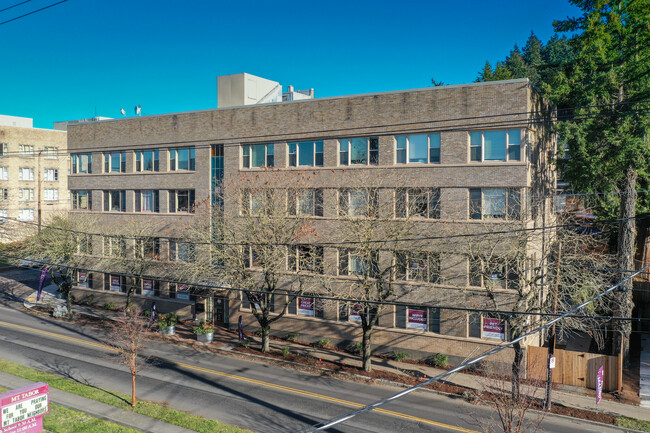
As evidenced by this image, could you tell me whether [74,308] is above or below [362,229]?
below

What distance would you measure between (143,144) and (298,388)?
2298 cm

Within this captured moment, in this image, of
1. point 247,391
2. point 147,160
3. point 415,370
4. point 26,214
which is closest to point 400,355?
point 415,370

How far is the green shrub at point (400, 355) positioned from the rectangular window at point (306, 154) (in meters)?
11.4

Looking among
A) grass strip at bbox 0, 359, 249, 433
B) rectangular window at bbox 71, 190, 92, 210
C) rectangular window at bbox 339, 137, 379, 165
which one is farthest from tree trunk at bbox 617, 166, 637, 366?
rectangular window at bbox 71, 190, 92, 210

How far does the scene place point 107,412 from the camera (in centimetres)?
2017

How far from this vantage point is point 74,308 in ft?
133

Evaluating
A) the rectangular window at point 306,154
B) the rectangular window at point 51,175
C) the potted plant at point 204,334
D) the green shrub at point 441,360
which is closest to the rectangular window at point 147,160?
the rectangular window at point 306,154

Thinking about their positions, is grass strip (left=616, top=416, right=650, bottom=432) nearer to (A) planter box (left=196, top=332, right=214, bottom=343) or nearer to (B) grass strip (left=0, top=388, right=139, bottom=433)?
(B) grass strip (left=0, top=388, right=139, bottom=433)

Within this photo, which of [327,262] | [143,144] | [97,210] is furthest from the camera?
[97,210]

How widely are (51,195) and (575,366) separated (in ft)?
232

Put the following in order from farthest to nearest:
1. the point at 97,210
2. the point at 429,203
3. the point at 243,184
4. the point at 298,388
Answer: the point at 97,210, the point at 243,184, the point at 429,203, the point at 298,388

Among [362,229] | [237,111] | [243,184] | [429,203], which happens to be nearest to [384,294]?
[362,229]

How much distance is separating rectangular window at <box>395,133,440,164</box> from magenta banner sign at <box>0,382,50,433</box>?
2000 centimetres

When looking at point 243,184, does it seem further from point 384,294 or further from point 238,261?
point 384,294
